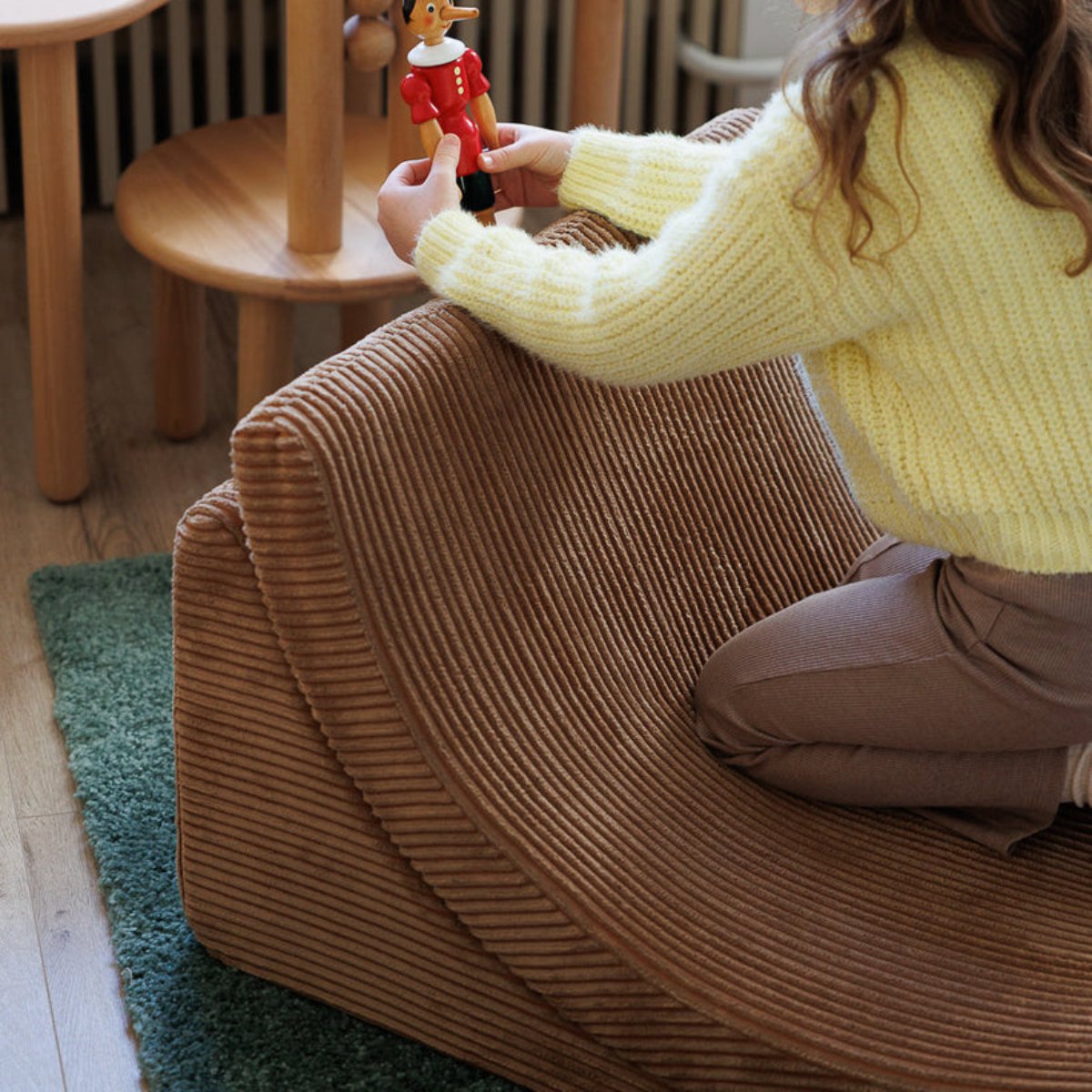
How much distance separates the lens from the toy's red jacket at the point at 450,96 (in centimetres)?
131

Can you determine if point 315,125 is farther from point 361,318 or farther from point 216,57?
point 216,57

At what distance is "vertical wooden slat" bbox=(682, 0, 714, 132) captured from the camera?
2.71 m

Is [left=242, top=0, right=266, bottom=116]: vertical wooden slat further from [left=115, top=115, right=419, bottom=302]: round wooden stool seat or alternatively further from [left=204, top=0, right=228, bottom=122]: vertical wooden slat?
[left=115, top=115, right=419, bottom=302]: round wooden stool seat

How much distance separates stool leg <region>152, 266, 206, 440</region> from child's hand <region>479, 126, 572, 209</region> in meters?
0.68

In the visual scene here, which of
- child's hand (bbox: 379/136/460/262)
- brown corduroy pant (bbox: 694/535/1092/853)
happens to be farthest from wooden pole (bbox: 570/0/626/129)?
brown corduroy pant (bbox: 694/535/1092/853)

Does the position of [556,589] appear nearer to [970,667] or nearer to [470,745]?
[470,745]

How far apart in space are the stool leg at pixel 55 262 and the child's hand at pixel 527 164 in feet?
1.99

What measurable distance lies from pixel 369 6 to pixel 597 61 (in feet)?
1.28

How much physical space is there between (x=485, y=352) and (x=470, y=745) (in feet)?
0.97

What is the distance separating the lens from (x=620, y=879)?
1190 mm

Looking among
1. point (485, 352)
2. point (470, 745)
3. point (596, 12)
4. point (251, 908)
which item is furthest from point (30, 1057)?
point (596, 12)

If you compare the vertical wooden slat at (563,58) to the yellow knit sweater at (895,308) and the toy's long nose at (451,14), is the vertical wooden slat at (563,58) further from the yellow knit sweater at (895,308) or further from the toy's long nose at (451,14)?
the yellow knit sweater at (895,308)

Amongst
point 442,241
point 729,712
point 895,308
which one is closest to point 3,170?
point 442,241

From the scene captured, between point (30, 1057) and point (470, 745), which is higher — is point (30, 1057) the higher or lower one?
the lower one
